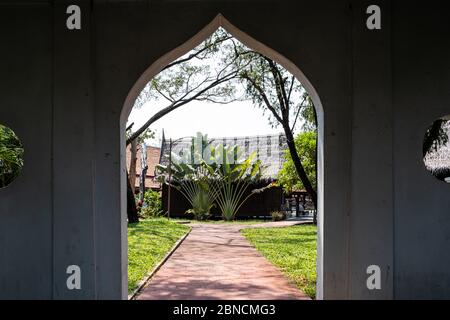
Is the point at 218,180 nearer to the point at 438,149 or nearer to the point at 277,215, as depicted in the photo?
the point at 277,215

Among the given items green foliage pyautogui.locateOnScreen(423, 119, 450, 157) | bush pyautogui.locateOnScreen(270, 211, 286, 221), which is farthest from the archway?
bush pyautogui.locateOnScreen(270, 211, 286, 221)

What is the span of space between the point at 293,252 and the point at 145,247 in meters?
3.00

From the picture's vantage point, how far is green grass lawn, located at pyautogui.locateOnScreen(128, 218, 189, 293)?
722cm

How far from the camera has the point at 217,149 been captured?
21.0m

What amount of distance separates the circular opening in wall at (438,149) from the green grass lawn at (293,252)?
2.68 m

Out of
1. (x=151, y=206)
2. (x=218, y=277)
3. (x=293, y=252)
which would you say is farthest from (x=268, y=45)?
(x=151, y=206)

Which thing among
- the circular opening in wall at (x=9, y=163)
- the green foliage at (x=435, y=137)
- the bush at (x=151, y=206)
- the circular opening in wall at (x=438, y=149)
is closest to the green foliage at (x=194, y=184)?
the bush at (x=151, y=206)

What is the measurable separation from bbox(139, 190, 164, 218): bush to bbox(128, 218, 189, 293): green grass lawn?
7.37m

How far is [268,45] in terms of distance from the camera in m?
4.58

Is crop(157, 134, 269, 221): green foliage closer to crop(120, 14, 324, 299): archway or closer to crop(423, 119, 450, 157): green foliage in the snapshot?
crop(423, 119, 450, 157): green foliage
